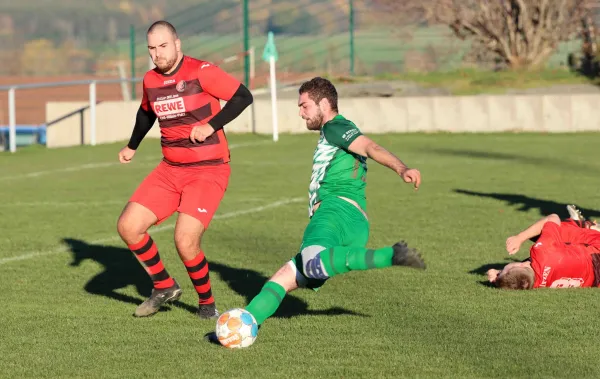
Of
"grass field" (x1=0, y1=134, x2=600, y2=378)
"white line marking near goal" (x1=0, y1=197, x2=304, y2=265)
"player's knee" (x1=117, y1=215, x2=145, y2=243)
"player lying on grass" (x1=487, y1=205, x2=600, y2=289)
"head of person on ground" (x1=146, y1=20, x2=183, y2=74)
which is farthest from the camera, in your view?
"white line marking near goal" (x1=0, y1=197, x2=304, y2=265)

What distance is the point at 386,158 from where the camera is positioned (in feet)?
23.2

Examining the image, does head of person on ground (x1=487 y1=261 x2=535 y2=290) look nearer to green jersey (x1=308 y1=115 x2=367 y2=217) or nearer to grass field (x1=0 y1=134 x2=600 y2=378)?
grass field (x1=0 y1=134 x2=600 y2=378)

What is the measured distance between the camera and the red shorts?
26.7 ft

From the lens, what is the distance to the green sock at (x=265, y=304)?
7.14 m

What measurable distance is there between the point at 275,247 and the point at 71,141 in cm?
1572

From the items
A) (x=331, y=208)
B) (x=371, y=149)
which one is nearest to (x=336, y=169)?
(x=331, y=208)

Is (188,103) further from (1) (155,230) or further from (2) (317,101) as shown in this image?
(1) (155,230)

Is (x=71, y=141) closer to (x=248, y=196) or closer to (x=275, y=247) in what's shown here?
(x=248, y=196)

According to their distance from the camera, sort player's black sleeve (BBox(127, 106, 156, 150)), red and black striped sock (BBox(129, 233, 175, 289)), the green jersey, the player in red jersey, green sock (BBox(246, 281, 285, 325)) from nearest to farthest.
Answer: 1. green sock (BBox(246, 281, 285, 325))
2. the green jersey
3. the player in red jersey
4. red and black striped sock (BBox(129, 233, 175, 289))
5. player's black sleeve (BBox(127, 106, 156, 150))

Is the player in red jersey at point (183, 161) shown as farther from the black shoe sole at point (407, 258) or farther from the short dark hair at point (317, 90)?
the black shoe sole at point (407, 258)

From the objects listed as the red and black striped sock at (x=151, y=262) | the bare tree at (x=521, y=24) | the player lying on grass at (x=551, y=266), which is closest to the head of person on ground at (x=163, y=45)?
the red and black striped sock at (x=151, y=262)

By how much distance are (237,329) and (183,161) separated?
1.68 m

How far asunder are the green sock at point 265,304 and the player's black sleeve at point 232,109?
1.34 metres

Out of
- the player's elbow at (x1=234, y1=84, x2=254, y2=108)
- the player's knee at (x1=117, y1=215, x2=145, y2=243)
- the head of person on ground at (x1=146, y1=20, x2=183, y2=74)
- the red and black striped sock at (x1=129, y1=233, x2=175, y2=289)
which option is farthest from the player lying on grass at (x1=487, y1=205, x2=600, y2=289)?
the head of person on ground at (x1=146, y1=20, x2=183, y2=74)
